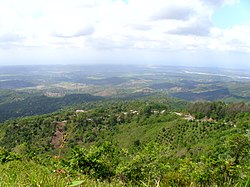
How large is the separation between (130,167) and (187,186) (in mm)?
15156

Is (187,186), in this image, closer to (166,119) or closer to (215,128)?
(215,128)

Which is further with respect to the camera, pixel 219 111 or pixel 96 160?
pixel 219 111

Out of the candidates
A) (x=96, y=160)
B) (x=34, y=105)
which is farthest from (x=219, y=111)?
(x=34, y=105)

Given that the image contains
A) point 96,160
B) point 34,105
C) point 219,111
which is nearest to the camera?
point 96,160

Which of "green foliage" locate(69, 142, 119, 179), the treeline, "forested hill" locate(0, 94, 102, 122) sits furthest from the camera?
"forested hill" locate(0, 94, 102, 122)

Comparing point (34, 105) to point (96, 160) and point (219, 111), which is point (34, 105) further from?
point (96, 160)

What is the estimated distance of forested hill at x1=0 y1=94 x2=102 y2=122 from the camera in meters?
143

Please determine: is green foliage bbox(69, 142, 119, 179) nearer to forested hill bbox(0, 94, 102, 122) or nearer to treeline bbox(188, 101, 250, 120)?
Answer: treeline bbox(188, 101, 250, 120)

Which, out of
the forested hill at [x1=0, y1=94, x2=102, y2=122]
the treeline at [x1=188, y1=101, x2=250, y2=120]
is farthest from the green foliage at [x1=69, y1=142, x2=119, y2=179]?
the forested hill at [x1=0, y1=94, x2=102, y2=122]

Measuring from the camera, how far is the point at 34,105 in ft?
531

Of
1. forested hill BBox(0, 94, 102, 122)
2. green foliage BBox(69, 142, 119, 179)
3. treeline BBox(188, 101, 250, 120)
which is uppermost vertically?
green foliage BBox(69, 142, 119, 179)

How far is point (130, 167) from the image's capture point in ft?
56.8

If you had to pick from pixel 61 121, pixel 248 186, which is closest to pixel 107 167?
pixel 248 186

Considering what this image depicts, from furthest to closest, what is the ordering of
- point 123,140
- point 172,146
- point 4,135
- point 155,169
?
point 4,135 < point 123,140 < point 172,146 < point 155,169
